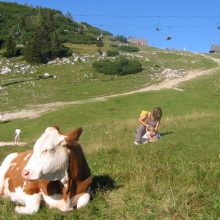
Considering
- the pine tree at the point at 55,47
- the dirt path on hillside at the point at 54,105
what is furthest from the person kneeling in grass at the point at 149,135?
the pine tree at the point at 55,47

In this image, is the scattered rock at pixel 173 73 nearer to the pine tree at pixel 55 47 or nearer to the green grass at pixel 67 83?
the green grass at pixel 67 83

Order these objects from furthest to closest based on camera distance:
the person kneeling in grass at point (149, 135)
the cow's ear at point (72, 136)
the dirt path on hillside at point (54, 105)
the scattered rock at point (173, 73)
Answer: the scattered rock at point (173, 73) < the dirt path on hillside at point (54, 105) < the person kneeling in grass at point (149, 135) < the cow's ear at point (72, 136)

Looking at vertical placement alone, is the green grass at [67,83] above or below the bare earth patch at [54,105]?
below

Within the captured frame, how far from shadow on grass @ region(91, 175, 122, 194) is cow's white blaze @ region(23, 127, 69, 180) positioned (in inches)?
48.5

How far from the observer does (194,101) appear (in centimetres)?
4338

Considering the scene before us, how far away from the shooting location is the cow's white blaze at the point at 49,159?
831 cm

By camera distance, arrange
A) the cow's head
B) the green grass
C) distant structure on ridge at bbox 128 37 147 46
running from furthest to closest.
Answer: distant structure on ridge at bbox 128 37 147 46 < the green grass < the cow's head

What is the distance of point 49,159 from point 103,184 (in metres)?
2.04

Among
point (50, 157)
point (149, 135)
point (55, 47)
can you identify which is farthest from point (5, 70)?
point (50, 157)

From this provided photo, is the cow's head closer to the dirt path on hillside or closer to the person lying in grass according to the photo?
the person lying in grass

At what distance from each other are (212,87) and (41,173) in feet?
151

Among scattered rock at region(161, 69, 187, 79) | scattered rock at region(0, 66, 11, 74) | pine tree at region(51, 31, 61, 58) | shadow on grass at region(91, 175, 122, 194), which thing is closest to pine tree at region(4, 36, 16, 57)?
pine tree at region(51, 31, 61, 58)

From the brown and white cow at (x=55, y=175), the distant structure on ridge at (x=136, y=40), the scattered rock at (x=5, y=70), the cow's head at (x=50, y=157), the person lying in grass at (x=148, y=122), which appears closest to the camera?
the cow's head at (x=50, y=157)

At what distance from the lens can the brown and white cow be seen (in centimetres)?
842
